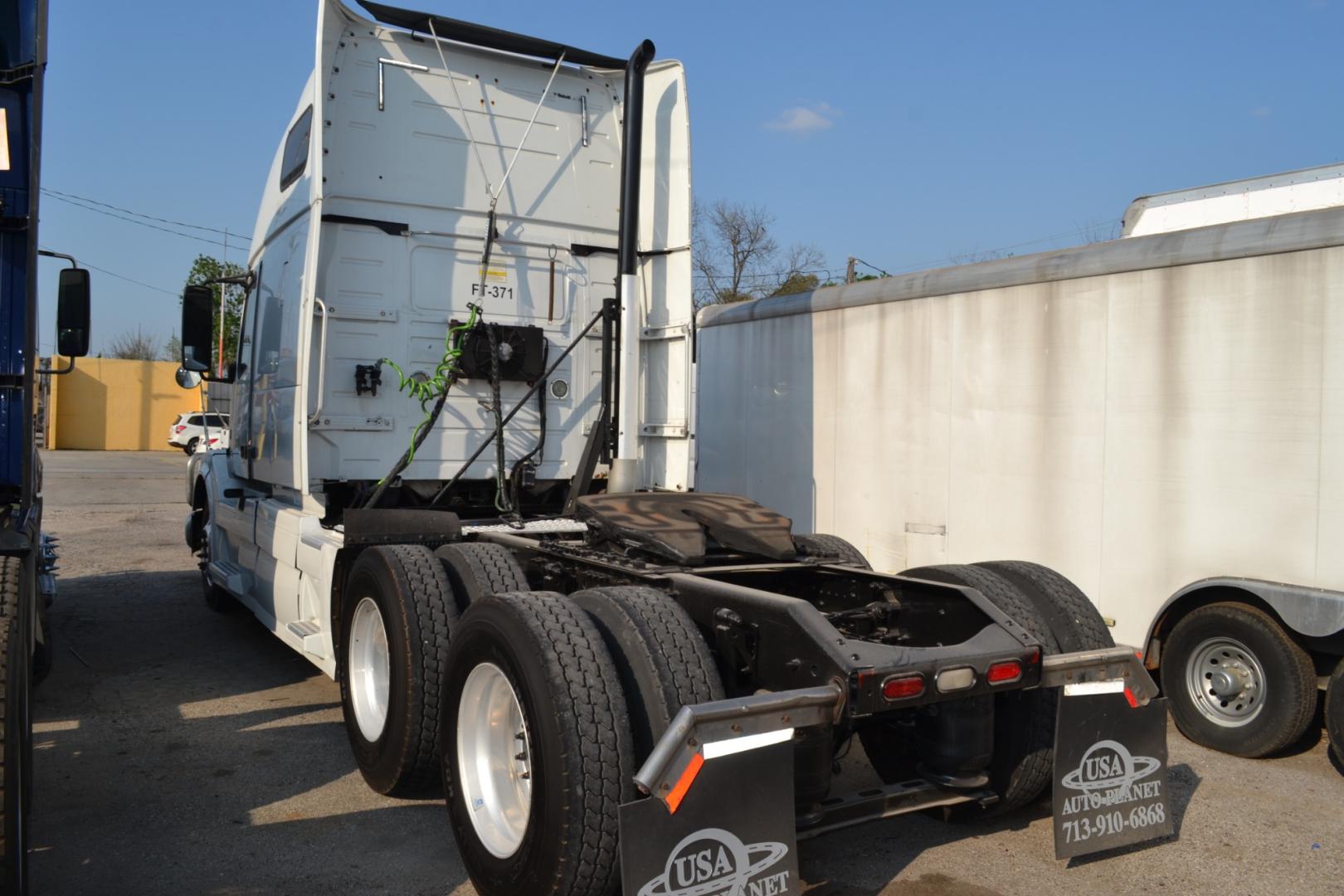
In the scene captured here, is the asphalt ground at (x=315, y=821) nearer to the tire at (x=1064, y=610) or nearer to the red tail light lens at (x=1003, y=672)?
the tire at (x=1064, y=610)

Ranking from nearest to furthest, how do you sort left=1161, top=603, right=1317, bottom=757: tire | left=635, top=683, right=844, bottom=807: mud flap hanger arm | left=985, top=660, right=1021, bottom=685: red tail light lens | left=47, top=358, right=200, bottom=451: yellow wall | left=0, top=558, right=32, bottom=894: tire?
1. left=635, top=683, right=844, bottom=807: mud flap hanger arm
2. left=0, top=558, right=32, bottom=894: tire
3. left=985, top=660, right=1021, bottom=685: red tail light lens
4. left=1161, top=603, right=1317, bottom=757: tire
5. left=47, top=358, right=200, bottom=451: yellow wall

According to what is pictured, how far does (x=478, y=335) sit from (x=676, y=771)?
3937 millimetres

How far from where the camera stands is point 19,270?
4.20 metres

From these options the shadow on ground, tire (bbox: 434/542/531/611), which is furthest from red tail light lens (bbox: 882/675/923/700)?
tire (bbox: 434/542/531/611)

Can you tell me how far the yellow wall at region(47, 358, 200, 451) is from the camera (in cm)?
3797

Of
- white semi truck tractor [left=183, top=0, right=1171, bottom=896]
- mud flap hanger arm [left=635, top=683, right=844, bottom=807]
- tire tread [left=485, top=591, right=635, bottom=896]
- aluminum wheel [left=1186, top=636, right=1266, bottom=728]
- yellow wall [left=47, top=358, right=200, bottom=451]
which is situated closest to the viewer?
mud flap hanger arm [left=635, top=683, right=844, bottom=807]

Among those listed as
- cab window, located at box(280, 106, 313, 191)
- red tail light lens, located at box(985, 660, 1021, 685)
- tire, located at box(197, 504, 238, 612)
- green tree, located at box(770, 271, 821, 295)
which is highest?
green tree, located at box(770, 271, 821, 295)

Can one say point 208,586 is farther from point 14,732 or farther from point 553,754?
point 553,754

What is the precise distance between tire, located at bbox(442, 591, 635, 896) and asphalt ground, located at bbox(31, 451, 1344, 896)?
0.48 metres

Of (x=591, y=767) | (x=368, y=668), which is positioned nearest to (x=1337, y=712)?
(x=591, y=767)

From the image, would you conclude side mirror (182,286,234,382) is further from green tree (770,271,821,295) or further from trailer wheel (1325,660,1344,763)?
green tree (770,271,821,295)

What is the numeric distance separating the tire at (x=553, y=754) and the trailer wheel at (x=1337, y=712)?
153 inches

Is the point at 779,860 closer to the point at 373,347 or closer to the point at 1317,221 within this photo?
the point at 373,347

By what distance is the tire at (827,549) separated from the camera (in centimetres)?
484
